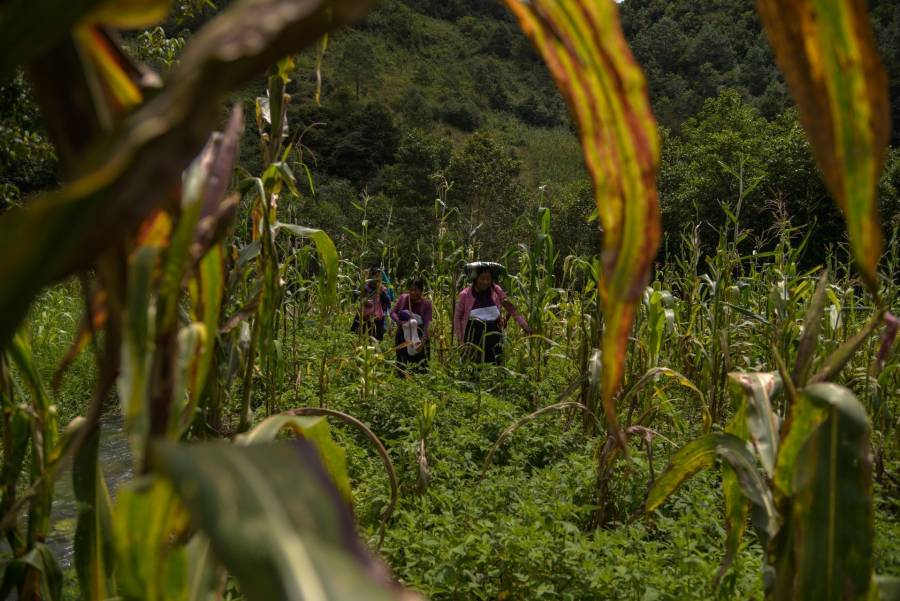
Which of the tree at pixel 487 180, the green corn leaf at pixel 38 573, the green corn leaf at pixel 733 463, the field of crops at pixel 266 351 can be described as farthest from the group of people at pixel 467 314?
the tree at pixel 487 180

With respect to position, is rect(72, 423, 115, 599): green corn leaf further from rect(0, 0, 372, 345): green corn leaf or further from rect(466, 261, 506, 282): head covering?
rect(466, 261, 506, 282): head covering

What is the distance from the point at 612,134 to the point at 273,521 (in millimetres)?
311

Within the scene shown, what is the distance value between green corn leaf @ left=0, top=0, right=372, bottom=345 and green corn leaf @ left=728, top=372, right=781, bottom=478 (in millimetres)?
861

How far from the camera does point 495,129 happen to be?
52.4m

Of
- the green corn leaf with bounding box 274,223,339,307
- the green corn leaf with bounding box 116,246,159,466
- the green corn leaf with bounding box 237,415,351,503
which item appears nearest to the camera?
the green corn leaf with bounding box 116,246,159,466

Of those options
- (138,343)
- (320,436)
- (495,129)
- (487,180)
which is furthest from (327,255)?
(495,129)

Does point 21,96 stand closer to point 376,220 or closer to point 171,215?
point 171,215

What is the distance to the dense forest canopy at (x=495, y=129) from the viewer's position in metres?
7.98

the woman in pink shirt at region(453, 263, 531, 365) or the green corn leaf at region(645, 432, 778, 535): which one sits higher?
the green corn leaf at region(645, 432, 778, 535)

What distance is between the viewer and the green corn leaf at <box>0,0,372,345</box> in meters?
0.31

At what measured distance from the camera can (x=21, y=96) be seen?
5.61m

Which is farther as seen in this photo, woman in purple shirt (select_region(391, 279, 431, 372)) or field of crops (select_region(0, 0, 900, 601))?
woman in purple shirt (select_region(391, 279, 431, 372))

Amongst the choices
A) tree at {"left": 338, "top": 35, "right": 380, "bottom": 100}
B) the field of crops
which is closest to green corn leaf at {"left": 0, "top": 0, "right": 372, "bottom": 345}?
the field of crops

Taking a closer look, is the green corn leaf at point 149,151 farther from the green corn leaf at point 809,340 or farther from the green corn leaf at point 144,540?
the green corn leaf at point 809,340
